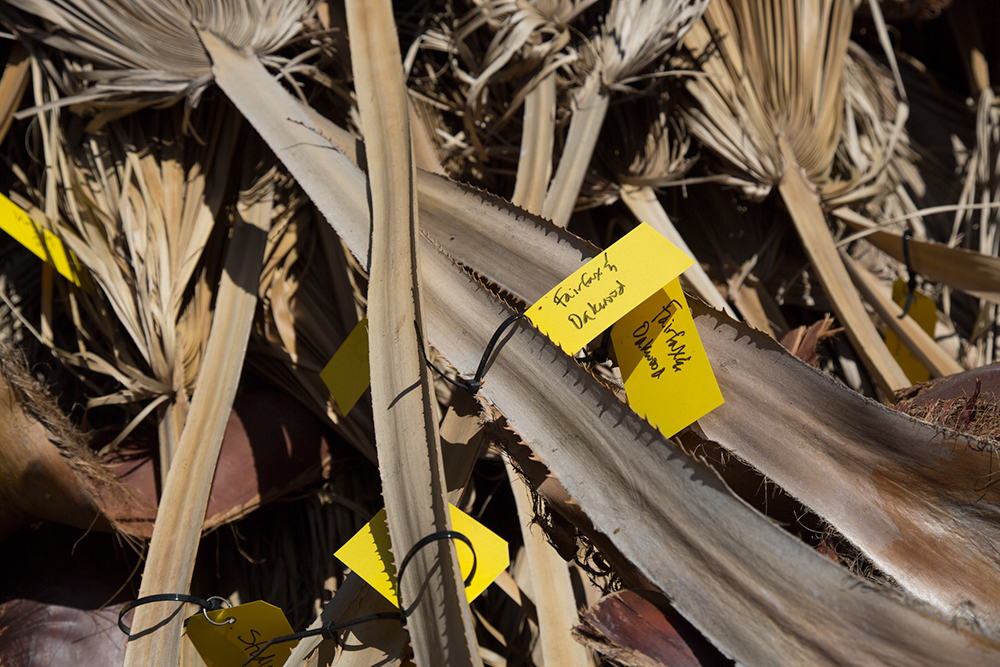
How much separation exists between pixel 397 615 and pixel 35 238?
2.20 ft

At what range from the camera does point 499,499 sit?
90 centimetres

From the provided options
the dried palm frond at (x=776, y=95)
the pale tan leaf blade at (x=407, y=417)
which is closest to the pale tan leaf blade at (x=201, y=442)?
the pale tan leaf blade at (x=407, y=417)

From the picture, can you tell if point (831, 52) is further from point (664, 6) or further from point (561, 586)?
point (561, 586)

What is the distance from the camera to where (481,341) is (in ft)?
1.75

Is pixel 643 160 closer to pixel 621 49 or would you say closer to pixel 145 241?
pixel 621 49

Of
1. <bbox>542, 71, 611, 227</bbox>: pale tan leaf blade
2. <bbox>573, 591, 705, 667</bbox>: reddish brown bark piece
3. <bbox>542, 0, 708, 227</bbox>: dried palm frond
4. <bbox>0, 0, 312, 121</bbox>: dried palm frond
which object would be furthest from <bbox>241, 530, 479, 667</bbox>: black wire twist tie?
<bbox>0, 0, 312, 121</bbox>: dried palm frond

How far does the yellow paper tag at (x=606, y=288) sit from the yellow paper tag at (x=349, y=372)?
0.68ft

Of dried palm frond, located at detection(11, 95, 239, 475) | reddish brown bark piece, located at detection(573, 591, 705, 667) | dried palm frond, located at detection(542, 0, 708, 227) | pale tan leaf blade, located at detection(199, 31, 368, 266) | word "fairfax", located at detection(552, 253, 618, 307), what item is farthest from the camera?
dried palm frond, located at detection(542, 0, 708, 227)

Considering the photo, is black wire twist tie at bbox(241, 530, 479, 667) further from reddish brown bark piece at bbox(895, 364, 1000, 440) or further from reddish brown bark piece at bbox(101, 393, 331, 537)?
reddish brown bark piece at bbox(895, 364, 1000, 440)

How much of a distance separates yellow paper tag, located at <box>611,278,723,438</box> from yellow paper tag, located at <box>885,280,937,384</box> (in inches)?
21.1

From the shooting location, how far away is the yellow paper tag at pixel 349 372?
653mm

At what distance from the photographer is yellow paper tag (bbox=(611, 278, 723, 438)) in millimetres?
515

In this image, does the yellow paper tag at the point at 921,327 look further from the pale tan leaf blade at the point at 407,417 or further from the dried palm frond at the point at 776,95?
the pale tan leaf blade at the point at 407,417

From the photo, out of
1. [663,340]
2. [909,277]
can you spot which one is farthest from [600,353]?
[909,277]
